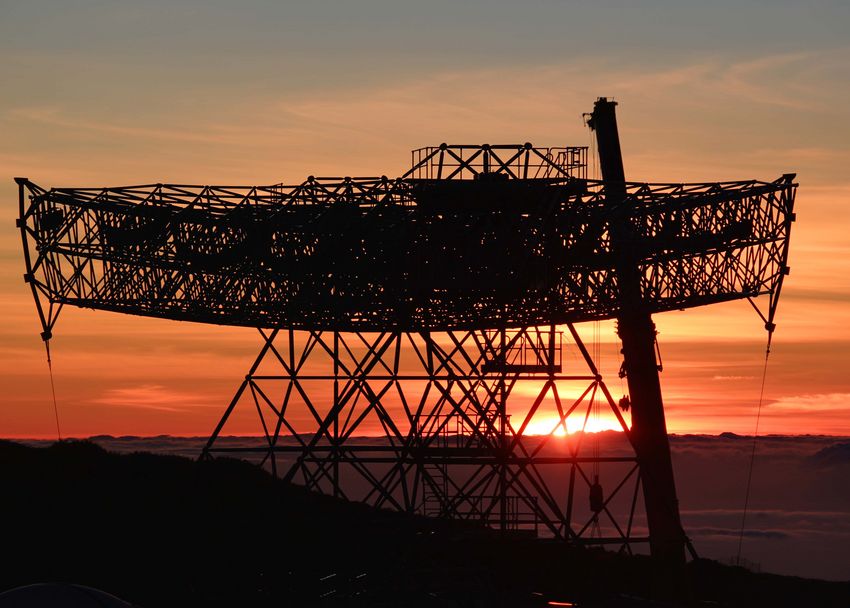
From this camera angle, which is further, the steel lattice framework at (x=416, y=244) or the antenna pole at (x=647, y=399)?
the antenna pole at (x=647, y=399)

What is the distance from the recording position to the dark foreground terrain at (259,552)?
4656cm

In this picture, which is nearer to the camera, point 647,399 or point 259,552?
point 259,552

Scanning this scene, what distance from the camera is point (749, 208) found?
47.7 m

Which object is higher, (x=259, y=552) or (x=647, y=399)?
(x=647, y=399)

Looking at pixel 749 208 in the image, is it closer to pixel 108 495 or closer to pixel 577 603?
pixel 577 603

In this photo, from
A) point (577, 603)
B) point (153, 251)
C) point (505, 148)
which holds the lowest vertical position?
point (577, 603)

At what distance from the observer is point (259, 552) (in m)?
53.9

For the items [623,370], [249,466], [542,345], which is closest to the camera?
[542,345]

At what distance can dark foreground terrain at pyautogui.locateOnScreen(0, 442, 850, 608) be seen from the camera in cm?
4656

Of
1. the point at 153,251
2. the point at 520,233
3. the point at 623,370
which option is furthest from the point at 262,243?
the point at 623,370

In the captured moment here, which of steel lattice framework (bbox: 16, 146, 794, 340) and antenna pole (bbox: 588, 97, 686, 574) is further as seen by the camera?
antenna pole (bbox: 588, 97, 686, 574)

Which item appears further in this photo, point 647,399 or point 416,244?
point 647,399

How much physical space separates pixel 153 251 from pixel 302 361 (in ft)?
32.8

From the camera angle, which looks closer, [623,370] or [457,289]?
[457,289]
